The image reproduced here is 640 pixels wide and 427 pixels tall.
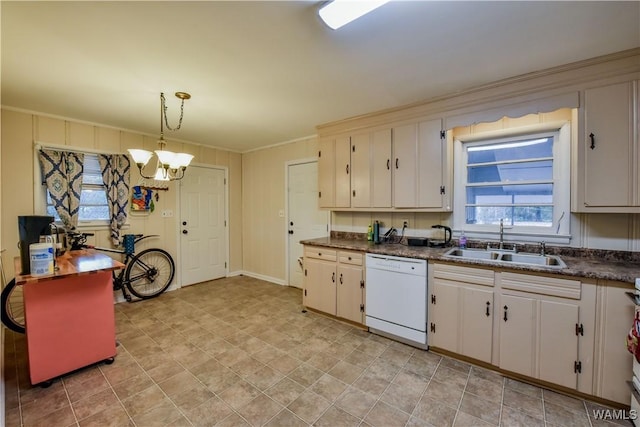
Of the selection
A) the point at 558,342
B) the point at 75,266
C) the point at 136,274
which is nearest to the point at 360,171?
the point at 558,342

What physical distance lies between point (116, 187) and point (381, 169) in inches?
140

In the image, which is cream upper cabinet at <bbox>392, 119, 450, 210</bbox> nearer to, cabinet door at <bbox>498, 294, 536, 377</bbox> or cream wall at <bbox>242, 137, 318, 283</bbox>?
cabinet door at <bbox>498, 294, 536, 377</bbox>

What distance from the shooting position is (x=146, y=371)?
222 centimetres

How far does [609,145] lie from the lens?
1987mm

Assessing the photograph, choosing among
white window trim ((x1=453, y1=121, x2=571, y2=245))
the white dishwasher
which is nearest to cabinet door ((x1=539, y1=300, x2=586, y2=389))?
white window trim ((x1=453, y1=121, x2=571, y2=245))

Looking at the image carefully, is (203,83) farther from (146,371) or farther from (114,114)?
(146,371)

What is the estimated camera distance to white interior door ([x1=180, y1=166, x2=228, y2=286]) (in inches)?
175

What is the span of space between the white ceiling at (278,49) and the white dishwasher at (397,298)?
1.70 metres

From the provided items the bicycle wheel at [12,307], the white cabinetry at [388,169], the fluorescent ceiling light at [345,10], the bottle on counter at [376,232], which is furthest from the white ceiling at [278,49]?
the bicycle wheel at [12,307]

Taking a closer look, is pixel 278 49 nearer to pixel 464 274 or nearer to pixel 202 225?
pixel 464 274

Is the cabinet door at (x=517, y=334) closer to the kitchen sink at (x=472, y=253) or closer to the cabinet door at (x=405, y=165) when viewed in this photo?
the kitchen sink at (x=472, y=253)

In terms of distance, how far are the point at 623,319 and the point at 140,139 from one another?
541 centimetres

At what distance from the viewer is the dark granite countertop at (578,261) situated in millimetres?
→ 1799

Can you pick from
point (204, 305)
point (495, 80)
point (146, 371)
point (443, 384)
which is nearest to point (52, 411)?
point (146, 371)
